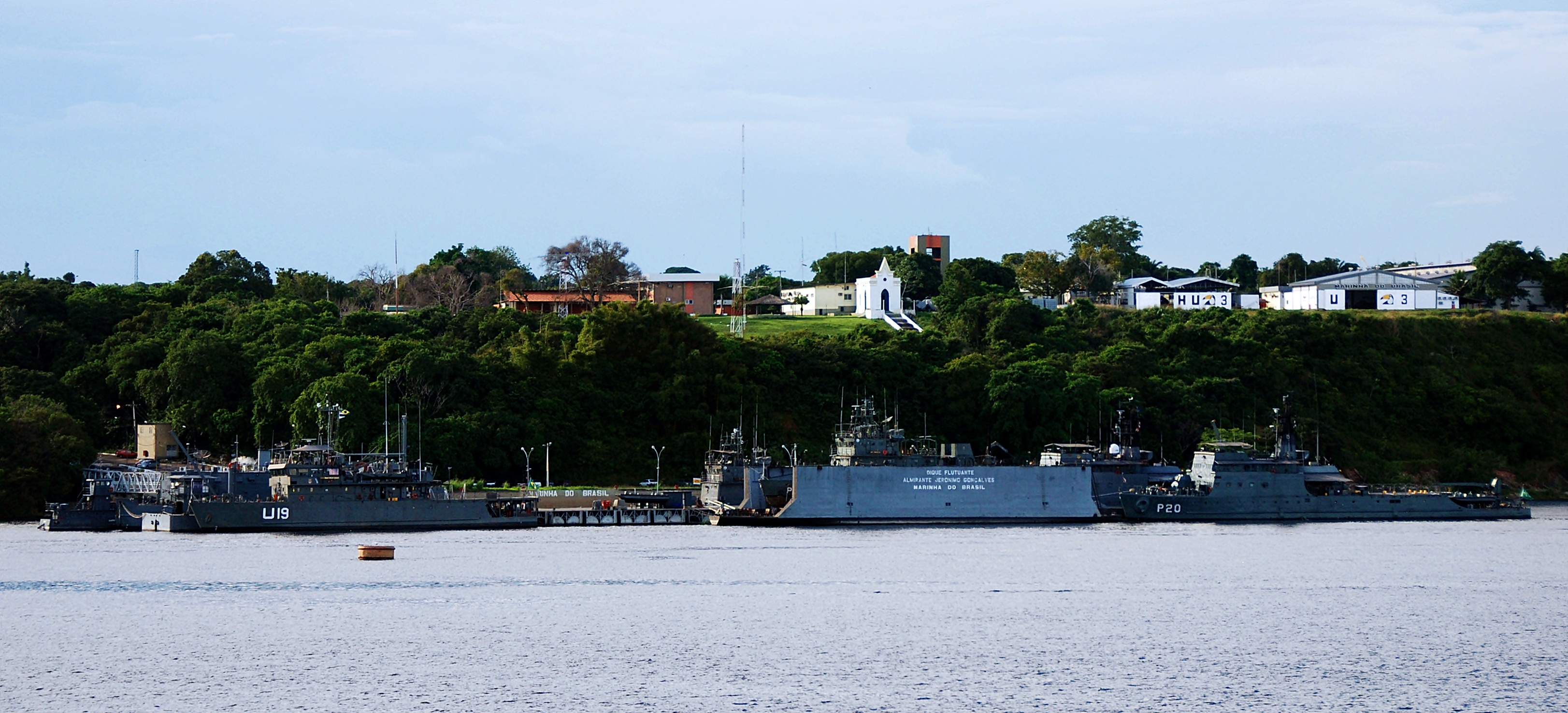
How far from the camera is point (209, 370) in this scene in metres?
80.9

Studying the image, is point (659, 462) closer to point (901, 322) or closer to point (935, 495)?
point (935, 495)

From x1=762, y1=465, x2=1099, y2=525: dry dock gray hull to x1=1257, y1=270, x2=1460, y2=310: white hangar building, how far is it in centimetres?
5212

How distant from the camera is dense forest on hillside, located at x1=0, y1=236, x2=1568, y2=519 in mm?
76875

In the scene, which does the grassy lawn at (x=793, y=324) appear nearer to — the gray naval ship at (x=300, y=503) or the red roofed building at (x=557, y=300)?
the red roofed building at (x=557, y=300)

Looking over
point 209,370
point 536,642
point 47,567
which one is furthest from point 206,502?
point 536,642

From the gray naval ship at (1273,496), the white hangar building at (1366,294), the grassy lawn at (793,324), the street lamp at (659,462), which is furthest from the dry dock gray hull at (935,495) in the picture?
the white hangar building at (1366,294)

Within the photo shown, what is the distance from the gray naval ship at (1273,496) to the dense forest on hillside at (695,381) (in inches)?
452

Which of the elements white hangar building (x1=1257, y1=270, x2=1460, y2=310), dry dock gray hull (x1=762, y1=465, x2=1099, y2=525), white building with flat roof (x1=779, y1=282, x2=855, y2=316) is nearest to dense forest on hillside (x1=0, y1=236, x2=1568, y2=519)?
white hangar building (x1=1257, y1=270, x2=1460, y2=310)

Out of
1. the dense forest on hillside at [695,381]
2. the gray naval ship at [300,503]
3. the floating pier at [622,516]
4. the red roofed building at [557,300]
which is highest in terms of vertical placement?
the red roofed building at [557,300]

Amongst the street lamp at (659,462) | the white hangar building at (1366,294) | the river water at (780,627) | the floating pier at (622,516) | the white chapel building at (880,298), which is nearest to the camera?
the river water at (780,627)

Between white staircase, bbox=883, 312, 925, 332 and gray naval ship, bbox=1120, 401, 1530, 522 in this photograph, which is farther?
white staircase, bbox=883, 312, 925, 332

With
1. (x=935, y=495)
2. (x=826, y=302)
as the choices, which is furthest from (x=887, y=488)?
(x=826, y=302)

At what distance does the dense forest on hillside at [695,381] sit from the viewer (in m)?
76.9

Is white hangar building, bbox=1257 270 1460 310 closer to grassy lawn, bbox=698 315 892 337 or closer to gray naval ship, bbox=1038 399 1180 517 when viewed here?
grassy lawn, bbox=698 315 892 337
